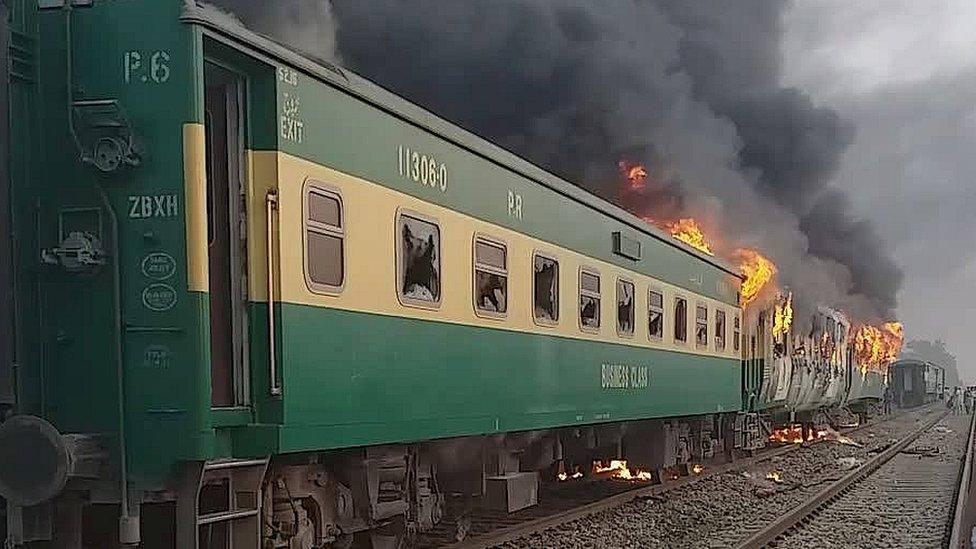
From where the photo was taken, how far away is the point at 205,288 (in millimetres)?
6074

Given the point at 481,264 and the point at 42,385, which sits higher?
the point at 481,264

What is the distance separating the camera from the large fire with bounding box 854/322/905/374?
1622 inches

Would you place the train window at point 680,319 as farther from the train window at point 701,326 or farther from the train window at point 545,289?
the train window at point 545,289

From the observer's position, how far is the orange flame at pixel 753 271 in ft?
73.5

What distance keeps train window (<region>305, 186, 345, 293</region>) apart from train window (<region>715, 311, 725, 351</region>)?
12.0 meters

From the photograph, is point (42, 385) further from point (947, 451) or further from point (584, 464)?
point (947, 451)

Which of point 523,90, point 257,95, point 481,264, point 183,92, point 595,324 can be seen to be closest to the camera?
point 183,92

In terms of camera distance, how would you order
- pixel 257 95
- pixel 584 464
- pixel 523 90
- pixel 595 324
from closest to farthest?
pixel 257 95 → pixel 595 324 → pixel 584 464 → pixel 523 90

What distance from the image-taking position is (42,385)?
6.20 m

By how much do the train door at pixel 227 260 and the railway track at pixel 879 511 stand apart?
572 centimetres

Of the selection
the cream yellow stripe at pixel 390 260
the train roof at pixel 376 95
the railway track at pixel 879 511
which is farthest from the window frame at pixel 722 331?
the train roof at pixel 376 95

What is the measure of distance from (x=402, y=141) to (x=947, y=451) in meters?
20.3

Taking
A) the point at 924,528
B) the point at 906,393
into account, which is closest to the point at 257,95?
the point at 924,528

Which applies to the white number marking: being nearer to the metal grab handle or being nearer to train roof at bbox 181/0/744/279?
train roof at bbox 181/0/744/279
